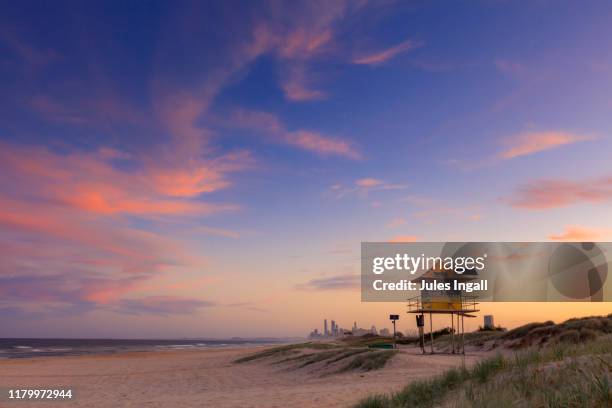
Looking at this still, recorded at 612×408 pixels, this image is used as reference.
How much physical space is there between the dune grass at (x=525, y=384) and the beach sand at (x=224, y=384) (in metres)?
3.31

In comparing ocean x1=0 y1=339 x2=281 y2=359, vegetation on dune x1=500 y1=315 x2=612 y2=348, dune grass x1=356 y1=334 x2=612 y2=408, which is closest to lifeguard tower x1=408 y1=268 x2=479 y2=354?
vegetation on dune x1=500 y1=315 x2=612 y2=348

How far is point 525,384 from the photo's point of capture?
911 centimetres

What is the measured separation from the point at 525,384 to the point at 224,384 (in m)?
17.5

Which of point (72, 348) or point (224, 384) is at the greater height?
point (224, 384)

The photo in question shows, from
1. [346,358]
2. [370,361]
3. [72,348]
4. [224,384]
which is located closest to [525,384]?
[370,361]

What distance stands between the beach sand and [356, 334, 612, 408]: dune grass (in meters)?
3.31

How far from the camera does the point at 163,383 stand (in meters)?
25.9

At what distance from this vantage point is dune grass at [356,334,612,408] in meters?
7.29

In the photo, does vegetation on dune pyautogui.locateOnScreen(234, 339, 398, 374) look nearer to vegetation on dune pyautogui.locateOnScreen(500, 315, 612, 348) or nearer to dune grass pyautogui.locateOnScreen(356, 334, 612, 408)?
vegetation on dune pyautogui.locateOnScreen(500, 315, 612, 348)

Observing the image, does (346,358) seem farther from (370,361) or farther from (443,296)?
(443,296)

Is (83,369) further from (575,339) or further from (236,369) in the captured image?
(575,339)

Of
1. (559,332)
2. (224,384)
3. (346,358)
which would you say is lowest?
(224,384)

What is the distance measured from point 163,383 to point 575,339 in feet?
77.8

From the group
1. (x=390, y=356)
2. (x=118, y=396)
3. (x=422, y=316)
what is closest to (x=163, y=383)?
(x=118, y=396)
